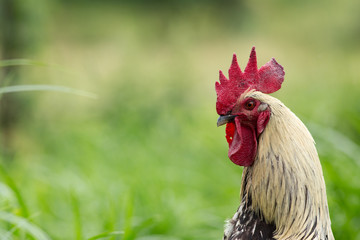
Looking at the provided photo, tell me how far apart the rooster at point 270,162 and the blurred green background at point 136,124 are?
87 centimetres

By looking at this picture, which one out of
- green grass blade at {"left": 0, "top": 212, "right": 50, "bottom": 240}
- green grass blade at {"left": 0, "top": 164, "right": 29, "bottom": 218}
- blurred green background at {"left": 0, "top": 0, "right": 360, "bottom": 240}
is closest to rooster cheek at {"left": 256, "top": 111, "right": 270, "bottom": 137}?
blurred green background at {"left": 0, "top": 0, "right": 360, "bottom": 240}

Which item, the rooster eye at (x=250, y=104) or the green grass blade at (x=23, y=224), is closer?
the rooster eye at (x=250, y=104)

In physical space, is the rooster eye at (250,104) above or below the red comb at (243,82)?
below

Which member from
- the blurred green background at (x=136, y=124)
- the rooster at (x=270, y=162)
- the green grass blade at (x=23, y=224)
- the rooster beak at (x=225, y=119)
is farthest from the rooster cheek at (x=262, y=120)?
the green grass blade at (x=23, y=224)

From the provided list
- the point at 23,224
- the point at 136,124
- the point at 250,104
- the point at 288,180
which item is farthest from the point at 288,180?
the point at 136,124

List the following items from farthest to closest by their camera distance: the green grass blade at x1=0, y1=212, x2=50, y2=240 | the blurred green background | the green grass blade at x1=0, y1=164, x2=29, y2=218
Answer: the blurred green background
the green grass blade at x1=0, y1=164, x2=29, y2=218
the green grass blade at x1=0, y1=212, x2=50, y2=240

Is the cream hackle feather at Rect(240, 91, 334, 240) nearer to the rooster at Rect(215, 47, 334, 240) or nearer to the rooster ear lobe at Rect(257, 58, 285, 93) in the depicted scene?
the rooster at Rect(215, 47, 334, 240)

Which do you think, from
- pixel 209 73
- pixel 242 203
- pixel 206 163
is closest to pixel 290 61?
pixel 209 73

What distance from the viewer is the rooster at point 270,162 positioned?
200cm

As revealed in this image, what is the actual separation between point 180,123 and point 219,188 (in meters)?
1.85

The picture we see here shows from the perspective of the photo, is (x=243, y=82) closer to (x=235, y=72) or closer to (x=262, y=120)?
(x=235, y=72)

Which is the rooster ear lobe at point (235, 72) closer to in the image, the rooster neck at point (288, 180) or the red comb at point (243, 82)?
the red comb at point (243, 82)

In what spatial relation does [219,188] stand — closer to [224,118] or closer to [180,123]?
[180,123]

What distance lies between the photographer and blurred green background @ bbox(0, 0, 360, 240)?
3.66 metres
